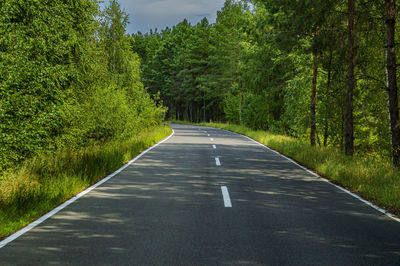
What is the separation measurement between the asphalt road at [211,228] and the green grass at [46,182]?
44cm

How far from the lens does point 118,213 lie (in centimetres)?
658

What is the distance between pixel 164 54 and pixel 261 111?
52.9m

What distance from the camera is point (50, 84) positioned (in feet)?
33.0

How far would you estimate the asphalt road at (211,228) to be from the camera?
176 inches

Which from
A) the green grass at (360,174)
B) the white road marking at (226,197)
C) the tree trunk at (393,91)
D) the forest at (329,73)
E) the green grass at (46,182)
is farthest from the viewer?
the forest at (329,73)

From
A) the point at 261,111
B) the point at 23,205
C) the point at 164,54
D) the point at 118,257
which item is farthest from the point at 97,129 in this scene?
the point at 164,54

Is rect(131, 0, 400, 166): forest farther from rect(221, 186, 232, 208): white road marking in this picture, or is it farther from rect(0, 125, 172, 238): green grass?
rect(0, 125, 172, 238): green grass

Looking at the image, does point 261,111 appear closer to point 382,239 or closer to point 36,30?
point 36,30

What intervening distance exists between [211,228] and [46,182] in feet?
14.0

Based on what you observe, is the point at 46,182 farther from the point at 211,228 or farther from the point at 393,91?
the point at 393,91

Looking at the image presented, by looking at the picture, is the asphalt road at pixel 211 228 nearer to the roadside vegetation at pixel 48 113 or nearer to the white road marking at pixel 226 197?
the white road marking at pixel 226 197

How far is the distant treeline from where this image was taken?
342 inches

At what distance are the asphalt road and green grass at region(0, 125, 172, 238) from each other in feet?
1.45

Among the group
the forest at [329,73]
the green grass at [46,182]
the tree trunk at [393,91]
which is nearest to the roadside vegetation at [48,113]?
the green grass at [46,182]
